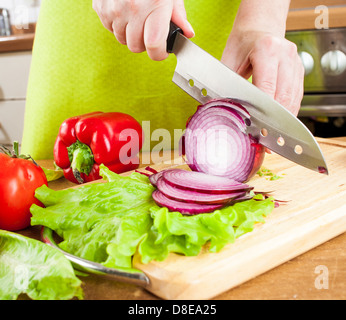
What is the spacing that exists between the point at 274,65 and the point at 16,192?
0.76 m

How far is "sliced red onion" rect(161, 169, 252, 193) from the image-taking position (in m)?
0.94

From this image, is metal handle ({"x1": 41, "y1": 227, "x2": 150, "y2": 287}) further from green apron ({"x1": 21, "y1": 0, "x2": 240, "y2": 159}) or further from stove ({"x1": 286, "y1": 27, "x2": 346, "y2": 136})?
stove ({"x1": 286, "y1": 27, "x2": 346, "y2": 136})

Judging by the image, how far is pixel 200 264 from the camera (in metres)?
0.74

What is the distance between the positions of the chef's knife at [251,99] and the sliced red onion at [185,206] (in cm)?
27

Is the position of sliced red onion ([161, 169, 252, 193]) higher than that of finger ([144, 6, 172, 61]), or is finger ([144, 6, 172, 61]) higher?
finger ([144, 6, 172, 61])

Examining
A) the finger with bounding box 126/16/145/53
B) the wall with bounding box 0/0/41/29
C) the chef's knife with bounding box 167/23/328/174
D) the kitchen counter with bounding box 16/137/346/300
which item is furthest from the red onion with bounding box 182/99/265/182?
the wall with bounding box 0/0/41/29

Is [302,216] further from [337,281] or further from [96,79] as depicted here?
[96,79]

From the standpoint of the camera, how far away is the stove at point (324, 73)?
212cm

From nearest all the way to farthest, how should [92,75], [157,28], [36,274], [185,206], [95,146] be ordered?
[36,274]
[185,206]
[157,28]
[95,146]
[92,75]

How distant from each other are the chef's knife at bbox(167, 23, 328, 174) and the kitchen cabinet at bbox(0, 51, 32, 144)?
1.96 m

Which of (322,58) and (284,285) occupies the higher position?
(322,58)

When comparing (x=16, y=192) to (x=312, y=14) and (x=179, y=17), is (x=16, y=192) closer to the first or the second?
(x=179, y=17)

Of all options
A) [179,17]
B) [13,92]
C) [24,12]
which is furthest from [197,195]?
[24,12]

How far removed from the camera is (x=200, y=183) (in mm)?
979
